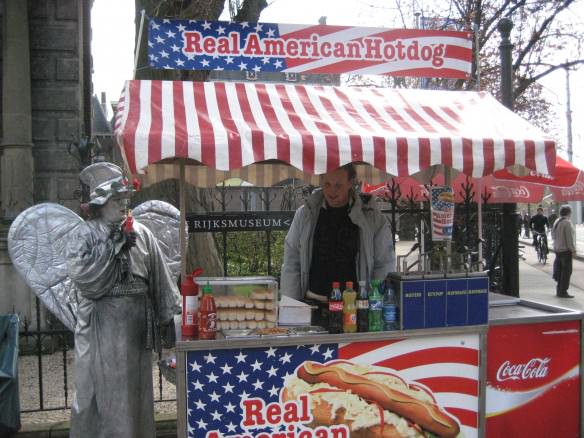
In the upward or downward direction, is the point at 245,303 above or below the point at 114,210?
below

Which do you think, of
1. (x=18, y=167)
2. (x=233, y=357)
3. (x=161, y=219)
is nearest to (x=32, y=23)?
(x=18, y=167)

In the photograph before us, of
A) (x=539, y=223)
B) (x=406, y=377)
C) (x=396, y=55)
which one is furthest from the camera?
(x=539, y=223)

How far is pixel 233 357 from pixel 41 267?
2.19 m

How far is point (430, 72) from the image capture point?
4.56 metres

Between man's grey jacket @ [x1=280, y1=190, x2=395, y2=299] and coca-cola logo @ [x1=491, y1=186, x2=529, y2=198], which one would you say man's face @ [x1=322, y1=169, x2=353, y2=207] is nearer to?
man's grey jacket @ [x1=280, y1=190, x2=395, y2=299]

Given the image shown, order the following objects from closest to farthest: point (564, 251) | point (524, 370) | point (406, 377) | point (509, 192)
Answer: point (406, 377) → point (524, 370) → point (509, 192) → point (564, 251)

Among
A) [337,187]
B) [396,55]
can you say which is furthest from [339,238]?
[396,55]

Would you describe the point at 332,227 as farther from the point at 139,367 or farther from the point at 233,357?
the point at 139,367

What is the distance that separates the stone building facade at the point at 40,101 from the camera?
7.53 m

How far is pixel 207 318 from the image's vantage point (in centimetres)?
337

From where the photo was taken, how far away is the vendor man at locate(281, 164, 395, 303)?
4.22 metres

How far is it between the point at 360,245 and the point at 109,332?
181 centimetres

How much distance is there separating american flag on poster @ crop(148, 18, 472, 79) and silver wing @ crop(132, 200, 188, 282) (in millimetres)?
1440

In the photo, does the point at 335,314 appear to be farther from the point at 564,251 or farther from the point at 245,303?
the point at 564,251
